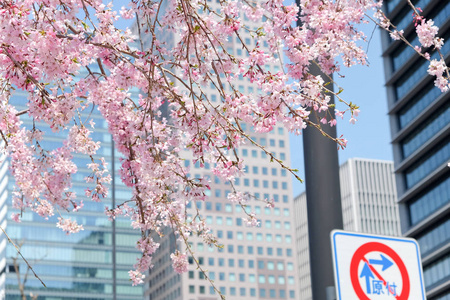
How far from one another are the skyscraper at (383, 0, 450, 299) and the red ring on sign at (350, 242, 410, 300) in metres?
71.1

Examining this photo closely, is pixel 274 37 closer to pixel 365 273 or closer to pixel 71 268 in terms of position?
pixel 365 273

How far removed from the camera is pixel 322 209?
14.1 feet

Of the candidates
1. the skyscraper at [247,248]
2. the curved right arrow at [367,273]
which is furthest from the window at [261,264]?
the curved right arrow at [367,273]

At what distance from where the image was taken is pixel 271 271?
13500 centimetres

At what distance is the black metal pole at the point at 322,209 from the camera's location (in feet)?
13.9

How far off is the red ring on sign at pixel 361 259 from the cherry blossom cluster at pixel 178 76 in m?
1.12

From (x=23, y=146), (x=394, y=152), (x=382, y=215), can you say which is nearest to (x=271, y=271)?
(x=382, y=215)

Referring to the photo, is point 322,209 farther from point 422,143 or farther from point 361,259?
point 422,143

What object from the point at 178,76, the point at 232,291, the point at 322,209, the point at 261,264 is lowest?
the point at 322,209

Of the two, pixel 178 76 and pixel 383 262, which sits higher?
pixel 178 76

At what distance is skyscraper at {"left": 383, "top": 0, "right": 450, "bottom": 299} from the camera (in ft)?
250

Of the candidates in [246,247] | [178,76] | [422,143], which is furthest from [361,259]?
[246,247]

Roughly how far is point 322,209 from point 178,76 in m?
3.16

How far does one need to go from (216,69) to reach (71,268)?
11896 centimetres
